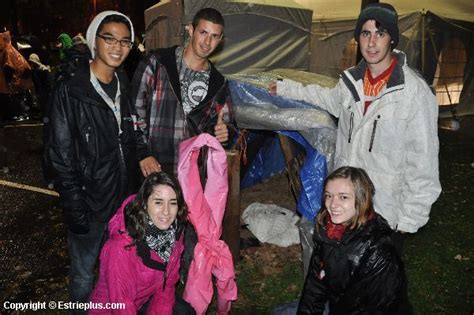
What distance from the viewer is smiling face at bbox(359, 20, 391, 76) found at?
2.54 m

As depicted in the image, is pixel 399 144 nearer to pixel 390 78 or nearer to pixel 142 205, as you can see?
pixel 390 78

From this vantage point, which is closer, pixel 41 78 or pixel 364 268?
pixel 364 268

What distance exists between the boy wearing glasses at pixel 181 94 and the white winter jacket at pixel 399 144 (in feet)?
3.65

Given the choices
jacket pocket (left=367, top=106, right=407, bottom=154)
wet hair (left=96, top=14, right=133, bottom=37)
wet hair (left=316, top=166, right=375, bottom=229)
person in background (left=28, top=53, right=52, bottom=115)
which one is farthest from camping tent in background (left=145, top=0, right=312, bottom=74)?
wet hair (left=316, top=166, right=375, bottom=229)

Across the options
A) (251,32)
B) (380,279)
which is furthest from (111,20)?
(251,32)

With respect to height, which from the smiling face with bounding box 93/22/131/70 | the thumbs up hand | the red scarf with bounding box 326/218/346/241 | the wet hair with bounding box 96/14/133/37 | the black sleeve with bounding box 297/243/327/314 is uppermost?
the wet hair with bounding box 96/14/133/37

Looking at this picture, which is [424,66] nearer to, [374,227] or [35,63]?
[374,227]

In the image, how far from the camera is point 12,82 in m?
9.94

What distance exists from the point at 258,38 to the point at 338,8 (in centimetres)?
403

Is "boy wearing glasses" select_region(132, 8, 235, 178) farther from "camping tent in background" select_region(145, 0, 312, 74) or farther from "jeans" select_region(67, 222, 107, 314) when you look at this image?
"camping tent in background" select_region(145, 0, 312, 74)

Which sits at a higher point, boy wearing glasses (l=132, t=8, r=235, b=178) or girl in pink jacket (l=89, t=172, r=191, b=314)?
boy wearing glasses (l=132, t=8, r=235, b=178)

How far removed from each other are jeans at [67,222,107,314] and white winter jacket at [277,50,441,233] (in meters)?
1.90

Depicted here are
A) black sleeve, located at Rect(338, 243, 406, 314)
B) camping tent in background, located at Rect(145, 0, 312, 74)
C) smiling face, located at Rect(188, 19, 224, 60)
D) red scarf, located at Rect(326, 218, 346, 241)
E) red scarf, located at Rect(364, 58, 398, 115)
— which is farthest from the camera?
camping tent in background, located at Rect(145, 0, 312, 74)

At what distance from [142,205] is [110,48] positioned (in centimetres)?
106
